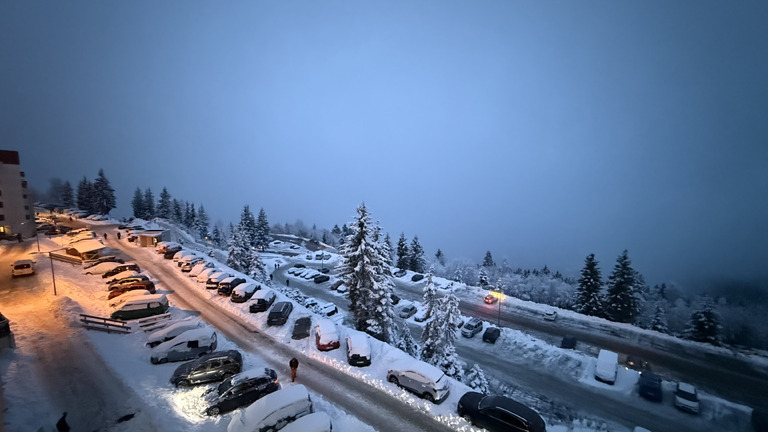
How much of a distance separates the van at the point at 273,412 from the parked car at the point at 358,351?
4.70 m

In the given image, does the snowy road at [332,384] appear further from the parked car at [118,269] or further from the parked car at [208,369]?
the parked car at [118,269]

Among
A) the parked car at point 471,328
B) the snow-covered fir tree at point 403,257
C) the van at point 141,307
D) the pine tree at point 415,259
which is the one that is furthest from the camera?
the pine tree at point 415,259

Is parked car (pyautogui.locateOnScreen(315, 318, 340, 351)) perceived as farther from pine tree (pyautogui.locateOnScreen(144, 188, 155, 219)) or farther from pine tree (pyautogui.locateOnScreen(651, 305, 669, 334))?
pine tree (pyautogui.locateOnScreen(144, 188, 155, 219))

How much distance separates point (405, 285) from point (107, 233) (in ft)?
184

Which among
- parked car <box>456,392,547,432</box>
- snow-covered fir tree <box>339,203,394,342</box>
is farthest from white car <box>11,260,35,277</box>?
parked car <box>456,392,547,432</box>

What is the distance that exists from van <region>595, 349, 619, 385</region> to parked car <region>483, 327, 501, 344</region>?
8.89m

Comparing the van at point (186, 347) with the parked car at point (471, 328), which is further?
the parked car at point (471, 328)

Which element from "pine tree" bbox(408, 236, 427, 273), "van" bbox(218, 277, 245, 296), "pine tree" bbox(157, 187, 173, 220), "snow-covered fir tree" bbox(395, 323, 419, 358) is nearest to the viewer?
"snow-covered fir tree" bbox(395, 323, 419, 358)

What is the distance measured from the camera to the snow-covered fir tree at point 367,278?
24578 mm

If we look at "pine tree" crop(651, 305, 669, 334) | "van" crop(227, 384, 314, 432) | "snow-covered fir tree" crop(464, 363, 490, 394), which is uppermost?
"van" crop(227, 384, 314, 432)

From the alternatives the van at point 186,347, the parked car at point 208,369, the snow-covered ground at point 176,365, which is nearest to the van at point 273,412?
the snow-covered ground at point 176,365

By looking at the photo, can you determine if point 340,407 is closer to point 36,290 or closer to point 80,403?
point 80,403

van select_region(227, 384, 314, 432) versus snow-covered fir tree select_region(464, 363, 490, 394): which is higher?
van select_region(227, 384, 314, 432)

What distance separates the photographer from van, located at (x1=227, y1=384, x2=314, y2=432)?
11070 mm
